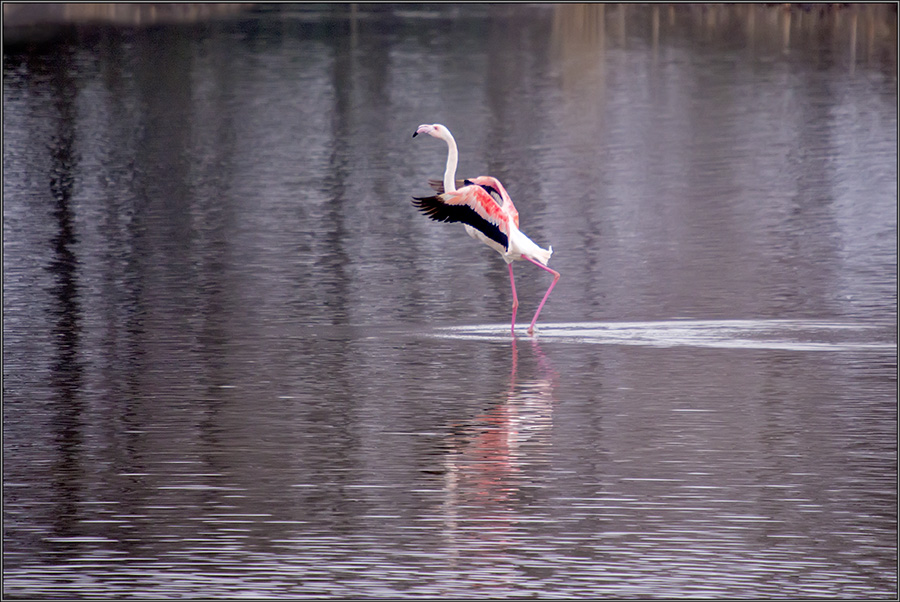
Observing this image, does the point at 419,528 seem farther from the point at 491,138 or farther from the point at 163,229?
the point at 491,138

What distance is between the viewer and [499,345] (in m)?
12.7

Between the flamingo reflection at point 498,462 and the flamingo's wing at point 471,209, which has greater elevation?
the flamingo's wing at point 471,209

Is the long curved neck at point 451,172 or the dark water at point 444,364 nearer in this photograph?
the dark water at point 444,364

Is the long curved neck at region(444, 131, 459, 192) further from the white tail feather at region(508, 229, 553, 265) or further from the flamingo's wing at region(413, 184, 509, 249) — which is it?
the white tail feather at region(508, 229, 553, 265)

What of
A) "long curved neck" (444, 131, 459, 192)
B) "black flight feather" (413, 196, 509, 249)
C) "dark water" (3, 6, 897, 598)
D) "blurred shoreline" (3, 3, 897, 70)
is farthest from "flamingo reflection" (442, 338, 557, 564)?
"blurred shoreline" (3, 3, 897, 70)

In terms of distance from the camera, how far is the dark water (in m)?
7.88

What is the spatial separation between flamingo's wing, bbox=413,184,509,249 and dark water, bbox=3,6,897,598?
2.74 ft

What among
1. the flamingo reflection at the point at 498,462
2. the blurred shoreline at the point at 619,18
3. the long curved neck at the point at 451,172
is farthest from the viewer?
the blurred shoreline at the point at 619,18

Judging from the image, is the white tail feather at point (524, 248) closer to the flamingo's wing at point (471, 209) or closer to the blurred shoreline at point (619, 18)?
the flamingo's wing at point (471, 209)

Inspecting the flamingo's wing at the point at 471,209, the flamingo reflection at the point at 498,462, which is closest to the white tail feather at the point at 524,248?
the flamingo's wing at the point at 471,209

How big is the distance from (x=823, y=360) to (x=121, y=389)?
15.5ft

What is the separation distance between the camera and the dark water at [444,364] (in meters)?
7.88

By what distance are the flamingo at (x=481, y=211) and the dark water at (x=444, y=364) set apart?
1.91 feet

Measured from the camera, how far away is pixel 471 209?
1320cm
